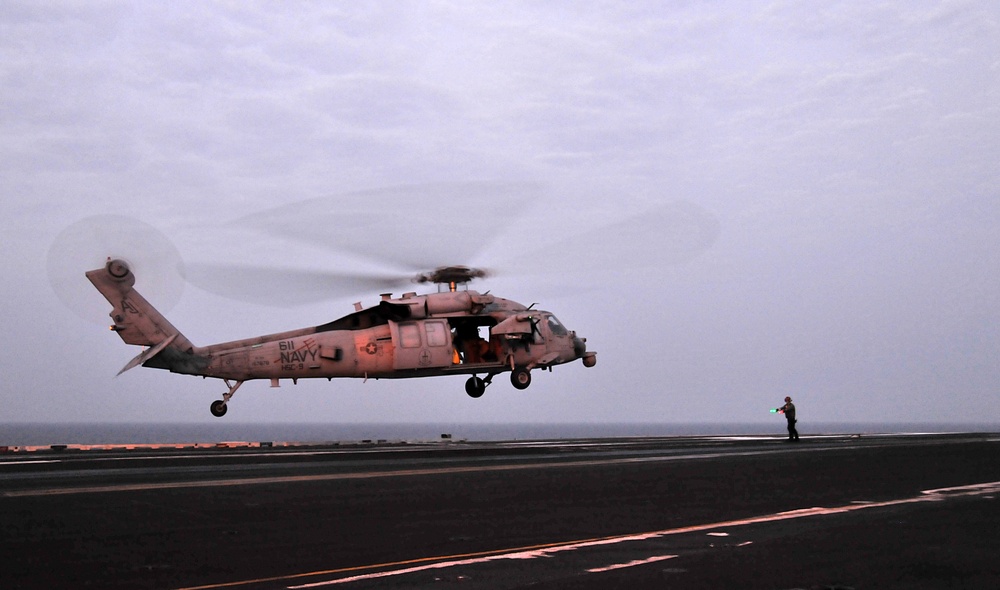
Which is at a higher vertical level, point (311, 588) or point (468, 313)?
point (468, 313)

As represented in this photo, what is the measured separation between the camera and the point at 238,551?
428 inches

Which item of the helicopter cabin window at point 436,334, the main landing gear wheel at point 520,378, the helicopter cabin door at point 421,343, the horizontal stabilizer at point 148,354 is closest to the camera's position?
the horizontal stabilizer at point 148,354

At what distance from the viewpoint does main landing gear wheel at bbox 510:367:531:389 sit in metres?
36.9

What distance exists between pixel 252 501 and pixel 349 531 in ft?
9.64

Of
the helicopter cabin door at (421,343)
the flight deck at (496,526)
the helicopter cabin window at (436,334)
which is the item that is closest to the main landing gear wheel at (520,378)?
the helicopter cabin door at (421,343)

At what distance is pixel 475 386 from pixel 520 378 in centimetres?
216

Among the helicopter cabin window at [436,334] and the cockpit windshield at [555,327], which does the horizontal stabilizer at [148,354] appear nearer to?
the helicopter cabin window at [436,334]

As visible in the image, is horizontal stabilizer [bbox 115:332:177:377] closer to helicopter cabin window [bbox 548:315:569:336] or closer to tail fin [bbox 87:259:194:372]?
tail fin [bbox 87:259:194:372]

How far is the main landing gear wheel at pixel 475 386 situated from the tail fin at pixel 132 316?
37.3 ft

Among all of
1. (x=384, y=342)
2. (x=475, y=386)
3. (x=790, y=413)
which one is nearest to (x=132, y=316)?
(x=384, y=342)

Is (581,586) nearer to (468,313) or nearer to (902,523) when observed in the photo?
(902,523)

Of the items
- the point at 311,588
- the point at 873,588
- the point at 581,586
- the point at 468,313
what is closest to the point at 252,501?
the point at 311,588

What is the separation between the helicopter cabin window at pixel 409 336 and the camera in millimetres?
34375

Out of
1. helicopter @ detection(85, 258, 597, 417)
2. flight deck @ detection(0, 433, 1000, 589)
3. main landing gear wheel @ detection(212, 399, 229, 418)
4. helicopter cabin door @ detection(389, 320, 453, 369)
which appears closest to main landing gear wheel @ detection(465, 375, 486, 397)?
helicopter @ detection(85, 258, 597, 417)
